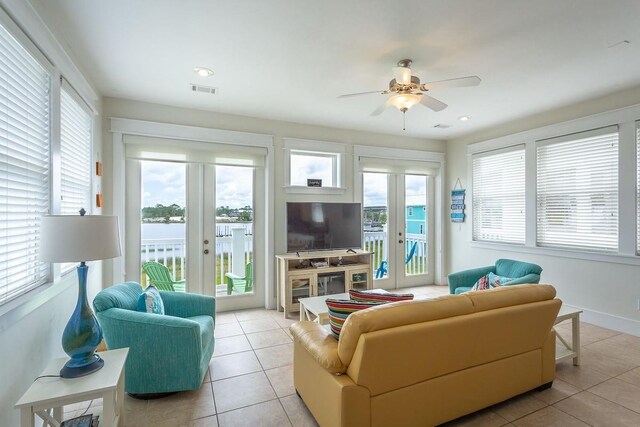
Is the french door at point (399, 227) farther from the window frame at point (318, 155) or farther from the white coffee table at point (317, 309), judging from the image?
the white coffee table at point (317, 309)

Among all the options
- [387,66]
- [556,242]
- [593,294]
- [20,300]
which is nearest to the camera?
[20,300]

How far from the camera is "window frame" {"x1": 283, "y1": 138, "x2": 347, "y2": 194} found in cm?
462

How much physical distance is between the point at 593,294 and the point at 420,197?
275 cm

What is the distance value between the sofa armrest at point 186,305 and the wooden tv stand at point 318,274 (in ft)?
4.33

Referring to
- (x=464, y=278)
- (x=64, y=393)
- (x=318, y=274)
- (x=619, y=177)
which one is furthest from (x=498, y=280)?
(x=64, y=393)

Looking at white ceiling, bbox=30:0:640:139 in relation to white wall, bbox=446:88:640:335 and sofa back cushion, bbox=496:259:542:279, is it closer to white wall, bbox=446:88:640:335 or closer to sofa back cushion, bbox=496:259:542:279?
white wall, bbox=446:88:640:335

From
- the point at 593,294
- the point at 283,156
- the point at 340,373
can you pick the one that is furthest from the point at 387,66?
the point at 593,294

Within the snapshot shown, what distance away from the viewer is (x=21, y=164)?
1.81 meters

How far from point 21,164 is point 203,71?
1.71m

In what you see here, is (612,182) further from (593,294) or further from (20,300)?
(20,300)

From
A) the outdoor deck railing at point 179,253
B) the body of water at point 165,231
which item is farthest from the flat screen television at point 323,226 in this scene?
the body of water at point 165,231

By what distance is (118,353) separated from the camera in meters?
2.04

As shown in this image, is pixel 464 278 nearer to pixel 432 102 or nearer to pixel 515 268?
pixel 515 268

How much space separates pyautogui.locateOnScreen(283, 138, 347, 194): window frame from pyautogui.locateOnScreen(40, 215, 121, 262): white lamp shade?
2.95m
